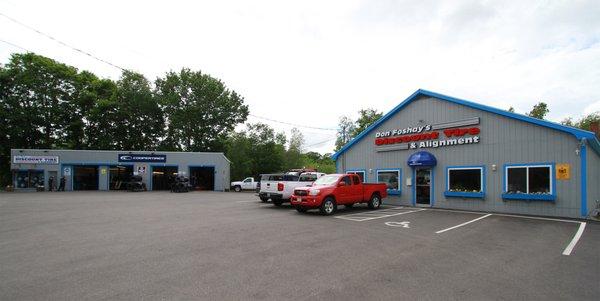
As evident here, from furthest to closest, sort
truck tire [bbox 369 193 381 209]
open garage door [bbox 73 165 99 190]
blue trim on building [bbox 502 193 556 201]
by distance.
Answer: open garage door [bbox 73 165 99 190], truck tire [bbox 369 193 381 209], blue trim on building [bbox 502 193 556 201]

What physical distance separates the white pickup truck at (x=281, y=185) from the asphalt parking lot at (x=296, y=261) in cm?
560

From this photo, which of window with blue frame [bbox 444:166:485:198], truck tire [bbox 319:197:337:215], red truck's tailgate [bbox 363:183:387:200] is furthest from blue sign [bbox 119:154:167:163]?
window with blue frame [bbox 444:166:485:198]

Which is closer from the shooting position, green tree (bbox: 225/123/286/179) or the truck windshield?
the truck windshield

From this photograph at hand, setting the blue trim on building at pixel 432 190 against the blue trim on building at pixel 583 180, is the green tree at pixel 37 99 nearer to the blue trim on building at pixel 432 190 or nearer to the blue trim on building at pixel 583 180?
the blue trim on building at pixel 432 190

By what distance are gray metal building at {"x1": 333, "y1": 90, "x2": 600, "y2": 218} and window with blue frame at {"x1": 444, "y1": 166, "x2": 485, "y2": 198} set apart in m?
0.04

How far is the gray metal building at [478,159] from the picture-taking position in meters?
13.3

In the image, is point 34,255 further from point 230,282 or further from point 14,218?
point 14,218

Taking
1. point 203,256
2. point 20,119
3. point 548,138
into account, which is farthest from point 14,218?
point 20,119

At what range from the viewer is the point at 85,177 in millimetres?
35969

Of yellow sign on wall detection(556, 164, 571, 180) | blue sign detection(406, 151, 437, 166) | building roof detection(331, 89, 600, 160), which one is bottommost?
→ yellow sign on wall detection(556, 164, 571, 180)

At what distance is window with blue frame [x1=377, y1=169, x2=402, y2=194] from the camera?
19.4 metres

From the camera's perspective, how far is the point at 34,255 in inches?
275

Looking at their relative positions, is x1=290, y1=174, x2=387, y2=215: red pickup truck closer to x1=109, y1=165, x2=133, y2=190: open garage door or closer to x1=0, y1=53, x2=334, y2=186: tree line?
x1=109, y1=165, x2=133, y2=190: open garage door

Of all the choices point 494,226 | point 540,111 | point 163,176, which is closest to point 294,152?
point 163,176
